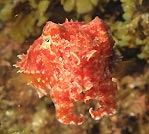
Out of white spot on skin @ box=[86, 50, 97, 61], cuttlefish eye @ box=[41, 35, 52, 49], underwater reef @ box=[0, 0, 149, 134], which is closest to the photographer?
white spot on skin @ box=[86, 50, 97, 61]

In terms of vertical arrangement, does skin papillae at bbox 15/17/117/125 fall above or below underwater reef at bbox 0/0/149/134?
above

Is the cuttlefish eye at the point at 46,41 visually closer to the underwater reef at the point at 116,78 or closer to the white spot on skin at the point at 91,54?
the white spot on skin at the point at 91,54

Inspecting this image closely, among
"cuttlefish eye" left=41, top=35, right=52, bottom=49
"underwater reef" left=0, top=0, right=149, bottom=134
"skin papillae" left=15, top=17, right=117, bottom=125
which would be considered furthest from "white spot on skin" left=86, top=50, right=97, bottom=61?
"underwater reef" left=0, top=0, right=149, bottom=134

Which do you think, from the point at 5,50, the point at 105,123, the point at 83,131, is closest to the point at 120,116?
the point at 105,123

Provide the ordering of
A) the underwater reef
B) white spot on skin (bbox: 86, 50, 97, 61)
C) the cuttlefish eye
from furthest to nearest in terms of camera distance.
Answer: the underwater reef, the cuttlefish eye, white spot on skin (bbox: 86, 50, 97, 61)

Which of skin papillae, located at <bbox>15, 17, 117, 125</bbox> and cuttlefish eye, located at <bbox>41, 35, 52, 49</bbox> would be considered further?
cuttlefish eye, located at <bbox>41, 35, 52, 49</bbox>

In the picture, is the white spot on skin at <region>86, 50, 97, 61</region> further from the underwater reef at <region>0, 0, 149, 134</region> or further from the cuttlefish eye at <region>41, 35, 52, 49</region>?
the underwater reef at <region>0, 0, 149, 134</region>

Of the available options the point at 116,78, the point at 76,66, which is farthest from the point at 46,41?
the point at 116,78

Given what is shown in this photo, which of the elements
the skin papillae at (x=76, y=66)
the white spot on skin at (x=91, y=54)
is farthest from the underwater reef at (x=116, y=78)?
the white spot on skin at (x=91, y=54)
